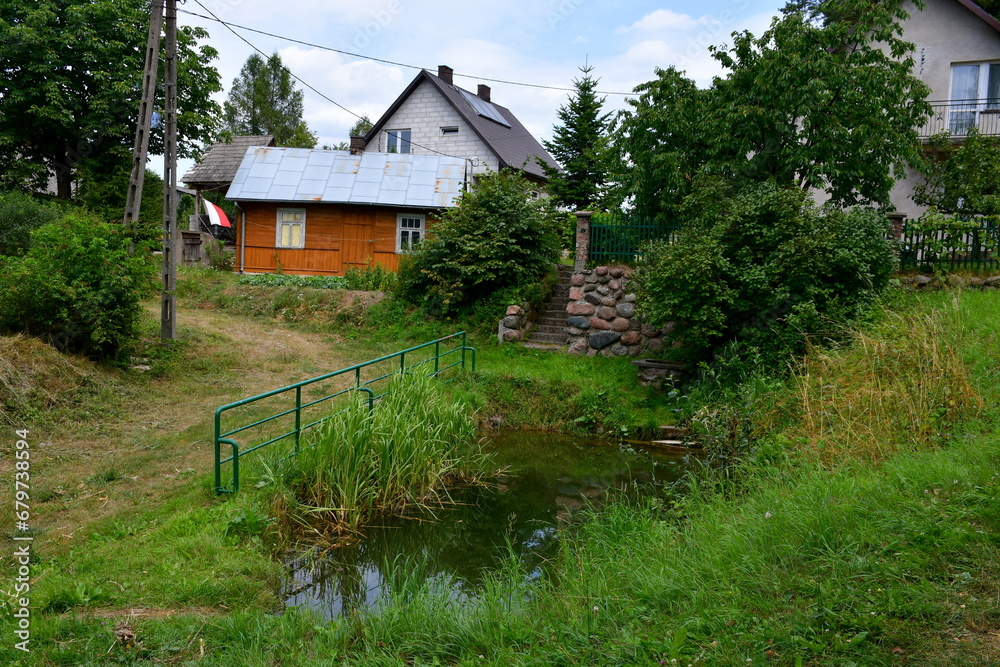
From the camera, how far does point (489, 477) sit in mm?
9203

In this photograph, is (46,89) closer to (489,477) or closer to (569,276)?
(569,276)

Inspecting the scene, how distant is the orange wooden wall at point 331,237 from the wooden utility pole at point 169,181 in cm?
971

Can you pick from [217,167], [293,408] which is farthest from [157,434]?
[217,167]

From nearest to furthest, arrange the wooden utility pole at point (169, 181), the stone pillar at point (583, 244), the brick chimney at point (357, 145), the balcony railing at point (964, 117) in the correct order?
1. the wooden utility pole at point (169, 181)
2. the stone pillar at point (583, 244)
3. the balcony railing at point (964, 117)
4. the brick chimney at point (357, 145)

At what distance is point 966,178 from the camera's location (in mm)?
15805

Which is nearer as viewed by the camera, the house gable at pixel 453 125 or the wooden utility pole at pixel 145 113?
the wooden utility pole at pixel 145 113

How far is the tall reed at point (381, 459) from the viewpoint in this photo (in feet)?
23.5

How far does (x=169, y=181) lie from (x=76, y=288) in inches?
119

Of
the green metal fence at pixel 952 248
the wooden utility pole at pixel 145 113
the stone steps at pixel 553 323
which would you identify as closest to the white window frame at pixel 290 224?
the stone steps at pixel 553 323

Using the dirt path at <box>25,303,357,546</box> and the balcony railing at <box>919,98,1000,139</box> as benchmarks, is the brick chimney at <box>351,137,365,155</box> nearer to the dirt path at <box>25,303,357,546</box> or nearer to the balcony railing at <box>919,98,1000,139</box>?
the dirt path at <box>25,303,357,546</box>

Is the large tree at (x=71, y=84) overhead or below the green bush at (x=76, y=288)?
overhead

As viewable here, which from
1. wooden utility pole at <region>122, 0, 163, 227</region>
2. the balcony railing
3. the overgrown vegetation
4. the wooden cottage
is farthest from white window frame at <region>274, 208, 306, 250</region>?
the balcony railing

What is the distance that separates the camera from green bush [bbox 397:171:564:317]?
50.6ft

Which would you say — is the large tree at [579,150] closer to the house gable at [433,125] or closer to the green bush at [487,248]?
the house gable at [433,125]
